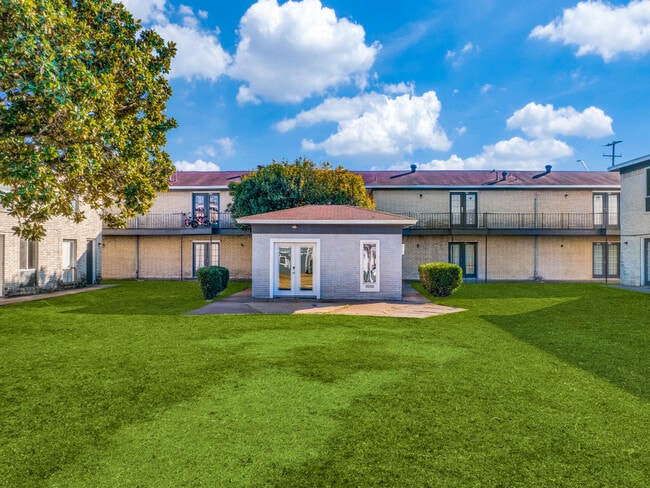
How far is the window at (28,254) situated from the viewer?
16312 mm

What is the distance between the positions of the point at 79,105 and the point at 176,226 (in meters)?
16.0

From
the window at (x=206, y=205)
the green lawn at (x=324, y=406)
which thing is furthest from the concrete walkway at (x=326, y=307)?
the window at (x=206, y=205)

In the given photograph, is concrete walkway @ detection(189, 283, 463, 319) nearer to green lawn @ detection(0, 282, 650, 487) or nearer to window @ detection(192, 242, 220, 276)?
green lawn @ detection(0, 282, 650, 487)

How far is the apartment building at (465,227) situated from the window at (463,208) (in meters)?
0.06

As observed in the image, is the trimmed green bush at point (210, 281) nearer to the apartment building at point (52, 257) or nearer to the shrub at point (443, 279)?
the apartment building at point (52, 257)

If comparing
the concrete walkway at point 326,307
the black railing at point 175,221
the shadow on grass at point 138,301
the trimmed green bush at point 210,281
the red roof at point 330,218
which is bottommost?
the shadow on grass at point 138,301

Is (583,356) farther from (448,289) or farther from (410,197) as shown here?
(410,197)

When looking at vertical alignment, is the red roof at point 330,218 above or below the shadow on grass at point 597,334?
above

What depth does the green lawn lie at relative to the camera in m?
3.29

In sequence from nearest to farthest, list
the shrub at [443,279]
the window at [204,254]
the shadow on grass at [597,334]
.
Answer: the shadow on grass at [597,334], the shrub at [443,279], the window at [204,254]

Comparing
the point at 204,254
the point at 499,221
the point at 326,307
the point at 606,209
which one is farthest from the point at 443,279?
the point at 606,209

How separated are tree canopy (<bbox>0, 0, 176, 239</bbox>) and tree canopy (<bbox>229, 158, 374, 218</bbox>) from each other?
7832 mm

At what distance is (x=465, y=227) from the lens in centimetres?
2344

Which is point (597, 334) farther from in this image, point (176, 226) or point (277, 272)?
point (176, 226)
